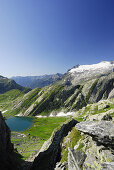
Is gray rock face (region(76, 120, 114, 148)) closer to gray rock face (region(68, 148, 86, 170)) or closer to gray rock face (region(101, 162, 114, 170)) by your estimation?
gray rock face (region(101, 162, 114, 170))

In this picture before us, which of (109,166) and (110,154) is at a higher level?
(109,166)

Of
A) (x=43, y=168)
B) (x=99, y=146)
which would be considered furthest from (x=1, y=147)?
(x=99, y=146)

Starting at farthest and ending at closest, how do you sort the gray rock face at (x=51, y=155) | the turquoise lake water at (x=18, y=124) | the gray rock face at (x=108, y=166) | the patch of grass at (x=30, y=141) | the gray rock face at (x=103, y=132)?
the turquoise lake water at (x=18, y=124), the patch of grass at (x=30, y=141), the gray rock face at (x=51, y=155), the gray rock face at (x=103, y=132), the gray rock face at (x=108, y=166)

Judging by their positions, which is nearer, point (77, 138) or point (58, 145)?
point (77, 138)

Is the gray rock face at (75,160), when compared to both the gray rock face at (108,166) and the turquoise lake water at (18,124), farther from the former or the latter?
the turquoise lake water at (18,124)

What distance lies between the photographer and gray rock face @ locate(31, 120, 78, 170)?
2584cm

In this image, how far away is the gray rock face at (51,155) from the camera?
25841mm

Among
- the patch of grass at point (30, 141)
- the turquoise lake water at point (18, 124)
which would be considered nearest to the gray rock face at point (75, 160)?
the patch of grass at point (30, 141)

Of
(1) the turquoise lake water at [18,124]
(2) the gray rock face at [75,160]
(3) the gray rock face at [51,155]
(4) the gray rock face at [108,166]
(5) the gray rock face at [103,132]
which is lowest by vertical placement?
(1) the turquoise lake water at [18,124]

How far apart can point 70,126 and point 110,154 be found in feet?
69.0

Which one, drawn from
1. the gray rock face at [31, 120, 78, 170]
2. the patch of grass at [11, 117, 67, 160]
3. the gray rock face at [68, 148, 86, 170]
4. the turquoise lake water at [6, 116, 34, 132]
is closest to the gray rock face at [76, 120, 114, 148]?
the gray rock face at [68, 148, 86, 170]

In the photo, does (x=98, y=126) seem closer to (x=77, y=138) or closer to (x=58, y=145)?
(x=77, y=138)

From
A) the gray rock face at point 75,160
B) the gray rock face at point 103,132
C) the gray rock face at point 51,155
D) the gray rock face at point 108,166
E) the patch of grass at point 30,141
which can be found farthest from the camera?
the patch of grass at point 30,141

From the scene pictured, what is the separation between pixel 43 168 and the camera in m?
26.1
